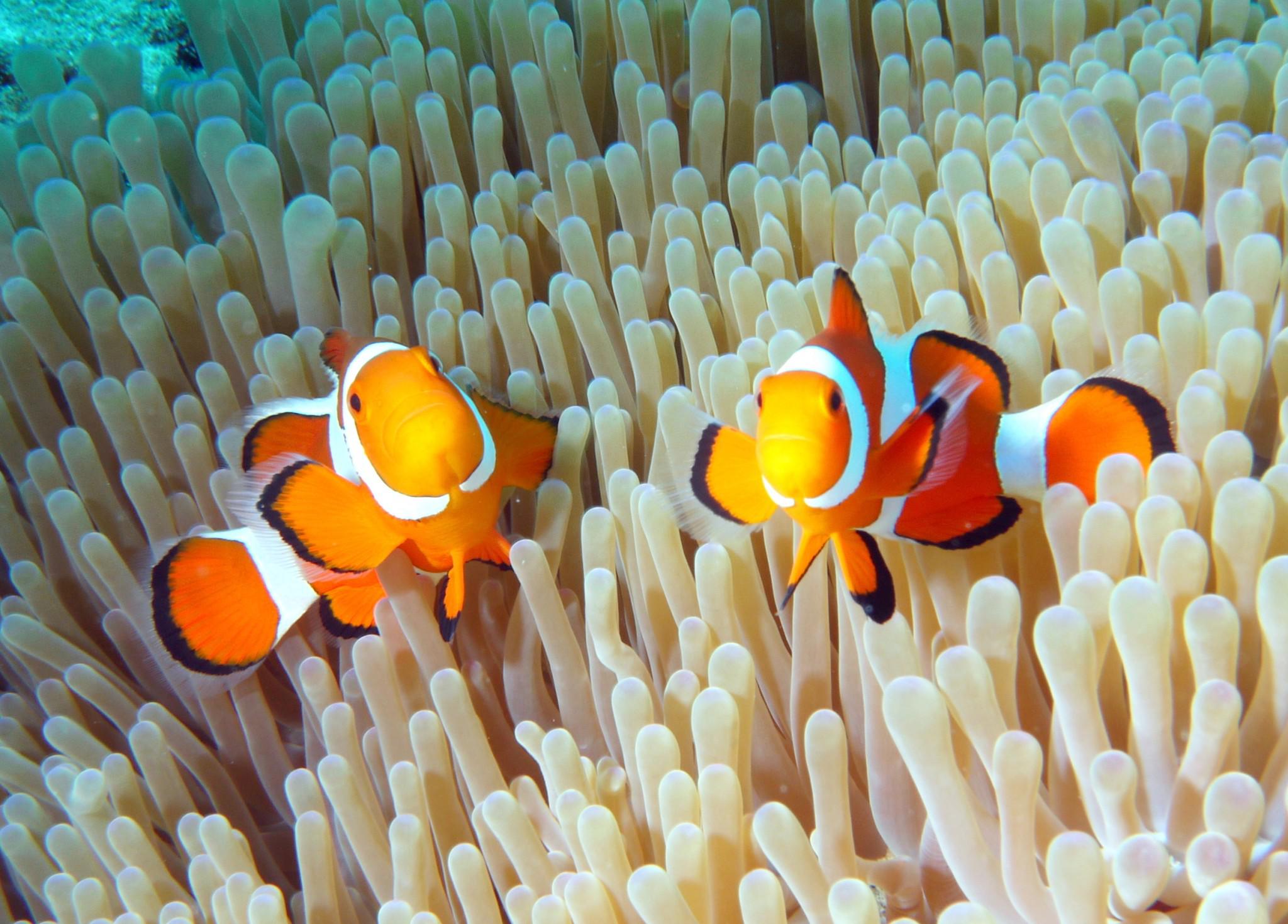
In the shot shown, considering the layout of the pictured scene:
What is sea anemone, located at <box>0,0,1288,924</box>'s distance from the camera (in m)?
0.70

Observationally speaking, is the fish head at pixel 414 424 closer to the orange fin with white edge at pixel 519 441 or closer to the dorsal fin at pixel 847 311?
the orange fin with white edge at pixel 519 441

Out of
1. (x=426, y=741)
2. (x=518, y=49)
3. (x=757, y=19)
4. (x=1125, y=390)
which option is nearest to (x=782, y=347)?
(x=1125, y=390)

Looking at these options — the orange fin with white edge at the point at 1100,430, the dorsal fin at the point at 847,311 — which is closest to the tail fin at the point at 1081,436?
the orange fin with white edge at the point at 1100,430

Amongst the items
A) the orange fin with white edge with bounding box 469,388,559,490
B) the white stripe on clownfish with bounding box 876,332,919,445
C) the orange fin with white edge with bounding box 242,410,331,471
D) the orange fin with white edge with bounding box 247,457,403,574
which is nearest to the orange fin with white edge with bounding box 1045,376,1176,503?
the white stripe on clownfish with bounding box 876,332,919,445

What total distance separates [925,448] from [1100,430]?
16 cm

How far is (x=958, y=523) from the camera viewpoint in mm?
850

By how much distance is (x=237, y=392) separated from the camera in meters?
1.35

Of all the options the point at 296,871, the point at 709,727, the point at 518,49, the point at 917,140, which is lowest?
the point at 296,871

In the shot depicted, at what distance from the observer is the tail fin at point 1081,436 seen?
0.82m

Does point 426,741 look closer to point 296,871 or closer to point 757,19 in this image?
point 296,871

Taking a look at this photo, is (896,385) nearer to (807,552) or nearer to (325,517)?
(807,552)

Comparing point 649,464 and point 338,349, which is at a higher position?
point 338,349

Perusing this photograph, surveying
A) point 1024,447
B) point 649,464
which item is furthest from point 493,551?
point 1024,447

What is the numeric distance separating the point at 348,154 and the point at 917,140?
82 centimetres
